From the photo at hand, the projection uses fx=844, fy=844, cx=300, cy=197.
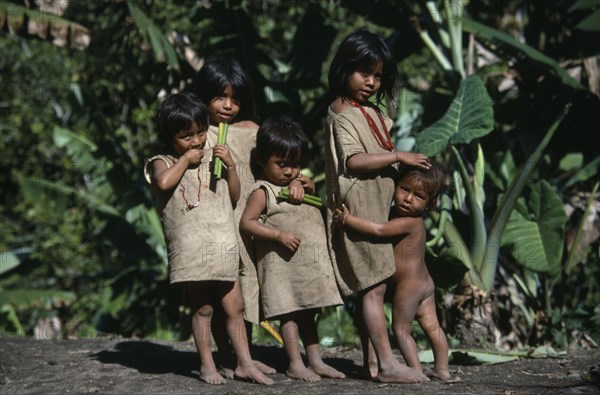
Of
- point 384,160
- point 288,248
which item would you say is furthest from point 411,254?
point 288,248

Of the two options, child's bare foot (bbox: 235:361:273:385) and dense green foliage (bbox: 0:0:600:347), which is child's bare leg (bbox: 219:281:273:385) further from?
dense green foliage (bbox: 0:0:600:347)

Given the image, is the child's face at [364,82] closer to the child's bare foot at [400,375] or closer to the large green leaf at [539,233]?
the child's bare foot at [400,375]

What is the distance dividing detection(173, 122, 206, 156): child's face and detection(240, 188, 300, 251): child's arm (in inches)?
13.9

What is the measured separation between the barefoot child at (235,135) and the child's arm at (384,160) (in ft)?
2.04

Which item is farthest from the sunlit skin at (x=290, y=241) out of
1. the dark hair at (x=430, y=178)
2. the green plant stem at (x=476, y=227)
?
the green plant stem at (x=476, y=227)

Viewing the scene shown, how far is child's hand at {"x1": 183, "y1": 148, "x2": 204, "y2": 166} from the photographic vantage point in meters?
3.89

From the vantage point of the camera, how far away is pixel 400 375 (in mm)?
3768

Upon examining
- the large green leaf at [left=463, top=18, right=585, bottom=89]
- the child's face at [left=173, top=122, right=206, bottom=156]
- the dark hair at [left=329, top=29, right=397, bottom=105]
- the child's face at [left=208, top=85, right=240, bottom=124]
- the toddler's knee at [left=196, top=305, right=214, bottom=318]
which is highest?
the large green leaf at [left=463, top=18, right=585, bottom=89]

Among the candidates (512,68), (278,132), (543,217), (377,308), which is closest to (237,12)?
(512,68)

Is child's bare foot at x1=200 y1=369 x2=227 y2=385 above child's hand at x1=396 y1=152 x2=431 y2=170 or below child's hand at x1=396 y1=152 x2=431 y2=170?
below

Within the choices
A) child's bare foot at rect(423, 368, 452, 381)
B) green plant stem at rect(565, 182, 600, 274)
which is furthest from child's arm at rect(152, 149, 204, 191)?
green plant stem at rect(565, 182, 600, 274)

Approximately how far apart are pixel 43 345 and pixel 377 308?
256 centimetres

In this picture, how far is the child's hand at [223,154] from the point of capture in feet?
12.7

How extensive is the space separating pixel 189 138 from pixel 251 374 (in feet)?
3.73
